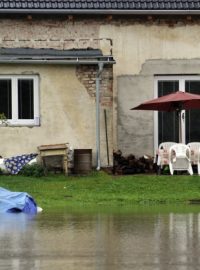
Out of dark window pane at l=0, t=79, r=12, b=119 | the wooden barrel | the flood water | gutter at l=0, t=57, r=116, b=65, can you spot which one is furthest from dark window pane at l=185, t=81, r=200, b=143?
the flood water

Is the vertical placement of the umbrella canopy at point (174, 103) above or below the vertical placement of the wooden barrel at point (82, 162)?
above

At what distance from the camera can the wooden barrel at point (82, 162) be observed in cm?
2247

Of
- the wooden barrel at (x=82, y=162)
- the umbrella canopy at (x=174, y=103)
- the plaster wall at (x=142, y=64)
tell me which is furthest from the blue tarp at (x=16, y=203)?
the plaster wall at (x=142, y=64)

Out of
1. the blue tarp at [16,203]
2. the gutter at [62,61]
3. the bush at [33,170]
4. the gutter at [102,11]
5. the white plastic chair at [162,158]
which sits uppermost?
the gutter at [102,11]

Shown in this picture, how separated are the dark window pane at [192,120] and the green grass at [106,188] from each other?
343 centimetres

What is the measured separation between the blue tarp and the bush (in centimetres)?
514

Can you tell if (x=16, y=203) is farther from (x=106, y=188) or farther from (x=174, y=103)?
(x=174, y=103)

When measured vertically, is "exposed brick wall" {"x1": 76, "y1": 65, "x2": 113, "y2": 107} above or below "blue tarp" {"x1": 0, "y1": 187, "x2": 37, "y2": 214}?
above

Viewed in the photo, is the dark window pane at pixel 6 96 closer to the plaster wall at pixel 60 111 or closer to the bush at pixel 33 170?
the plaster wall at pixel 60 111

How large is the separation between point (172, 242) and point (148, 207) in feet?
17.9

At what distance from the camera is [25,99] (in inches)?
925

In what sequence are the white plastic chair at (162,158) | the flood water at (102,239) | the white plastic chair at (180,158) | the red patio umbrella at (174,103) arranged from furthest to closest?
the white plastic chair at (162,158), the white plastic chair at (180,158), the red patio umbrella at (174,103), the flood water at (102,239)

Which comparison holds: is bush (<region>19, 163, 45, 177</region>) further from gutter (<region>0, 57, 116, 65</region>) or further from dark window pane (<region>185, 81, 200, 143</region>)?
dark window pane (<region>185, 81, 200, 143</region>)

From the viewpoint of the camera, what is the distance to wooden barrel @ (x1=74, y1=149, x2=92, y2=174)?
885 inches
